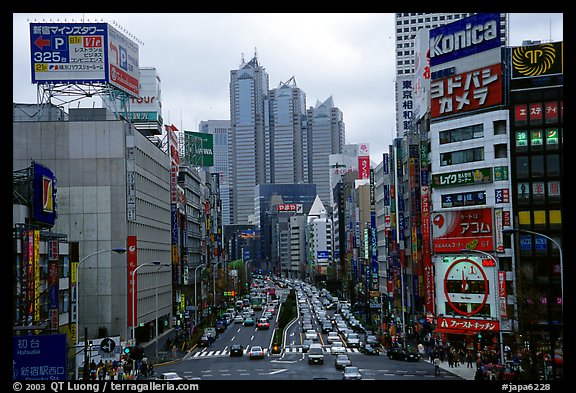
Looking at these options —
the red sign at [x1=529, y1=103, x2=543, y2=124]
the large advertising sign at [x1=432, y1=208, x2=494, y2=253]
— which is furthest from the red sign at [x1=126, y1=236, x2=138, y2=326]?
the red sign at [x1=529, y1=103, x2=543, y2=124]

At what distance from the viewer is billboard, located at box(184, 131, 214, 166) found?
110 metres

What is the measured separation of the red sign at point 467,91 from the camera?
56969mm

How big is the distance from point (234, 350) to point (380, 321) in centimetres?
3443

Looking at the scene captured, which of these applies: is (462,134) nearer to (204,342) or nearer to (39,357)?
(204,342)

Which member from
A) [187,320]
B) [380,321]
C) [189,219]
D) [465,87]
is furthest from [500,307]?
[189,219]

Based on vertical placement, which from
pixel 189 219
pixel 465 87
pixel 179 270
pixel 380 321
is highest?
pixel 465 87

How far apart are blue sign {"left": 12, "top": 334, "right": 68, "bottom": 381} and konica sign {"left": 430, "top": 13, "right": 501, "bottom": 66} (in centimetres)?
4424

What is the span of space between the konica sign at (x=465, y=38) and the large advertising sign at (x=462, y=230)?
467 inches

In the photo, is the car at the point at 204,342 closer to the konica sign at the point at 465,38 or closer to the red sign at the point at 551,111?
the konica sign at the point at 465,38

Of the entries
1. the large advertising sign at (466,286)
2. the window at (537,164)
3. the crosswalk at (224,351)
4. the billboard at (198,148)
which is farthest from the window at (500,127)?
the billboard at (198,148)

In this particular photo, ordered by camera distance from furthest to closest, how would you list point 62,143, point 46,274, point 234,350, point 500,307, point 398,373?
point 62,143
point 500,307
point 234,350
point 46,274
point 398,373

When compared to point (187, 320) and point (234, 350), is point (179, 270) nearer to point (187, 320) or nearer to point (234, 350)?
point (187, 320)
